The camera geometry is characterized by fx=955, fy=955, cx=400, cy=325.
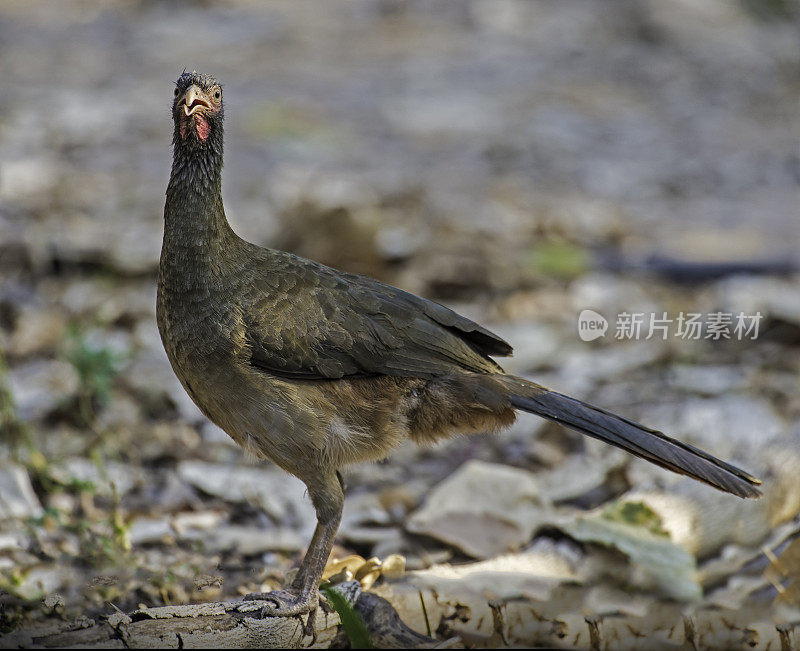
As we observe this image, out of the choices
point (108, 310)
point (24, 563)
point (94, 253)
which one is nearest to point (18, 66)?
point (94, 253)

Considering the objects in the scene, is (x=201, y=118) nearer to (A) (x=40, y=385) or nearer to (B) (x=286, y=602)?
(B) (x=286, y=602)

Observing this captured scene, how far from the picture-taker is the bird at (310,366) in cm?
311

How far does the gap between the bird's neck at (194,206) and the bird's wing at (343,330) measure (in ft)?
0.72

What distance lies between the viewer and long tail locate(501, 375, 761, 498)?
308 cm

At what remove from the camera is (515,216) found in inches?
304

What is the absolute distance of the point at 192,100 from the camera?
10.5 ft

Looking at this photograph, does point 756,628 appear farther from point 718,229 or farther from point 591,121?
point 591,121

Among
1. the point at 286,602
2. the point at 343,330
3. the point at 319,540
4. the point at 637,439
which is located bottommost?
the point at 286,602

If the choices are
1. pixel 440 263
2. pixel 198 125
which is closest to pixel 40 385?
pixel 198 125

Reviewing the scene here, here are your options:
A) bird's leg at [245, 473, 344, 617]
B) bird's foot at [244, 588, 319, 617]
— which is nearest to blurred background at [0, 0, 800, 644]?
bird's leg at [245, 473, 344, 617]

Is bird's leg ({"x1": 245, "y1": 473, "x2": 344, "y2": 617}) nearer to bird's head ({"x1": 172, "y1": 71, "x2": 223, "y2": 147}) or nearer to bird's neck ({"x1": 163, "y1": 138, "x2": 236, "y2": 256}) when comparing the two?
bird's neck ({"x1": 163, "y1": 138, "x2": 236, "y2": 256})

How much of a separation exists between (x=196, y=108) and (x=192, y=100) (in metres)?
0.03

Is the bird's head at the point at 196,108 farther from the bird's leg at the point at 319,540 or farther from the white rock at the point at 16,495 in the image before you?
the white rock at the point at 16,495

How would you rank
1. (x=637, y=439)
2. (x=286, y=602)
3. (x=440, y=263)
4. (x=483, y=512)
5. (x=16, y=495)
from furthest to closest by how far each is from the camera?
1. (x=440, y=263)
2. (x=483, y=512)
3. (x=16, y=495)
4. (x=637, y=439)
5. (x=286, y=602)
